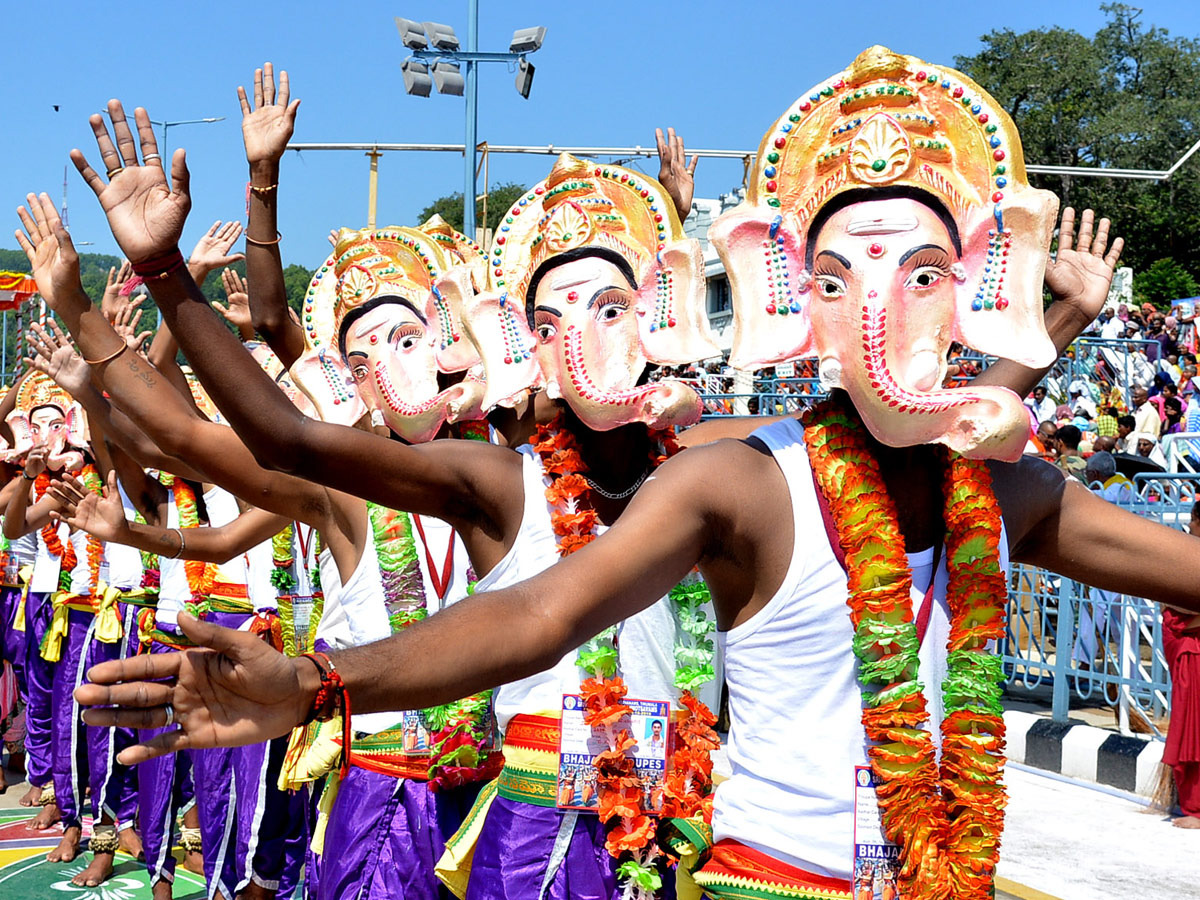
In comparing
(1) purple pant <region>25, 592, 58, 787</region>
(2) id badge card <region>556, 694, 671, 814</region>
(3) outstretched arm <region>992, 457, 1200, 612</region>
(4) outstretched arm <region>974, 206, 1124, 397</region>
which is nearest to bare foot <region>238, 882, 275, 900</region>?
(2) id badge card <region>556, 694, 671, 814</region>

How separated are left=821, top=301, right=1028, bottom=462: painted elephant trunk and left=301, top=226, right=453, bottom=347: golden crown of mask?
2.68 meters

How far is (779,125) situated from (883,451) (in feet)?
2.19

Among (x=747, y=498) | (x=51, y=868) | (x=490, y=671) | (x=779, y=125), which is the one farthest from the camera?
(x=51, y=868)

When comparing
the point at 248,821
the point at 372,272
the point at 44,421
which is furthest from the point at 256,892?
the point at 44,421

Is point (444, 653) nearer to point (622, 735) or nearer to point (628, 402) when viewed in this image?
point (622, 735)

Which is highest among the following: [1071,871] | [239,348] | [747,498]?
[239,348]

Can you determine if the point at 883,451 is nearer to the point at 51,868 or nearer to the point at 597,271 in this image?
the point at 597,271

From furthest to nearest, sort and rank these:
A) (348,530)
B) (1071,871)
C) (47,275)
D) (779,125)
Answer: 1. (1071,871)
2. (348,530)
3. (47,275)
4. (779,125)

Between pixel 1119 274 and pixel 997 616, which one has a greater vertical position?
pixel 1119 274

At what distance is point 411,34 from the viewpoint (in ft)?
50.8

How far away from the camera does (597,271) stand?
391cm

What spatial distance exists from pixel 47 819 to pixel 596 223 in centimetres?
653

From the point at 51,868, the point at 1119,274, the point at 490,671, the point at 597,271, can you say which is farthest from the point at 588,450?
the point at 1119,274

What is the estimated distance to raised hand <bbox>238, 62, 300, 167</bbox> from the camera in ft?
10.5
